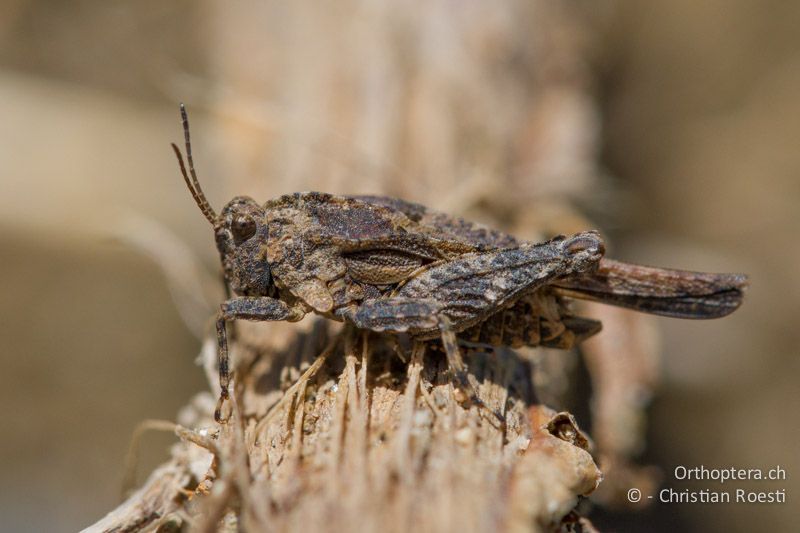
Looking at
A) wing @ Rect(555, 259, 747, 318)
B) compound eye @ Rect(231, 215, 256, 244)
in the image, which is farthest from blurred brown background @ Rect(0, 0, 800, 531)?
wing @ Rect(555, 259, 747, 318)

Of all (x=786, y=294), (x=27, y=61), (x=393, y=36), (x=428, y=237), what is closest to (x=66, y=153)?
(x=27, y=61)

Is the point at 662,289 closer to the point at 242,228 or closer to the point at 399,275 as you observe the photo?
the point at 399,275

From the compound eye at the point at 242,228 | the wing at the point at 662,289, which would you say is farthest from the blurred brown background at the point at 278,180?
the wing at the point at 662,289

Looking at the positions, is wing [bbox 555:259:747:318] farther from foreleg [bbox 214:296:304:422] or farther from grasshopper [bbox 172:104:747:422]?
foreleg [bbox 214:296:304:422]

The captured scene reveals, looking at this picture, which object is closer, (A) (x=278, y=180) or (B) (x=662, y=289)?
(B) (x=662, y=289)

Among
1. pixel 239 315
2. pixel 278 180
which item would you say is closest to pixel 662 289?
pixel 239 315

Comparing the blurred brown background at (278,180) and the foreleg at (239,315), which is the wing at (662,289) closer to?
the foreleg at (239,315)

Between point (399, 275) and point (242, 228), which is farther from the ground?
point (242, 228)

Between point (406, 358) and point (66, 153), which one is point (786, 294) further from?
point (66, 153)
